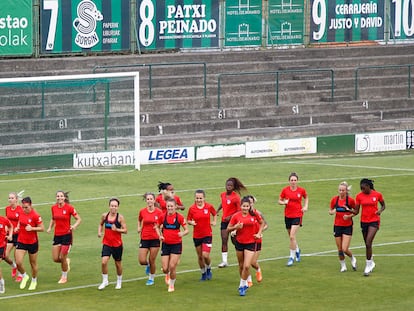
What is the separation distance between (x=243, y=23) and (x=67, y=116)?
1681 cm

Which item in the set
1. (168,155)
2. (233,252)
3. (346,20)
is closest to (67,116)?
(168,155)

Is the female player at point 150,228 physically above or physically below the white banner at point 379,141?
below

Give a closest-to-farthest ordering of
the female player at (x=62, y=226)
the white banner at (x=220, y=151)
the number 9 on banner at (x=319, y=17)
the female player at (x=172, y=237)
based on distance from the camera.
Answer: the female player at (x=172, y=237) < the female player at (x=62, y=226) < the white banner at (x=220, y=151) < the number 9 on banner at (x=319, y=17)

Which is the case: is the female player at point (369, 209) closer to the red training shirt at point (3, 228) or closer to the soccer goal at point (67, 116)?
the red training shirt at point (3, 228)

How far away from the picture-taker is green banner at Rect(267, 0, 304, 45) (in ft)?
190

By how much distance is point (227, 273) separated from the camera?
88.9 feet

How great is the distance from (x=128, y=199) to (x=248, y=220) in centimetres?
1387

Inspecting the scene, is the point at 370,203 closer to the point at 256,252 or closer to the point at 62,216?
the point at 256,252

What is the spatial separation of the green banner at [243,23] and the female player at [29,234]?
3183 cm

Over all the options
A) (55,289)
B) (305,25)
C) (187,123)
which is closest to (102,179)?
(187,123)

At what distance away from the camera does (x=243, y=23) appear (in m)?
56.8

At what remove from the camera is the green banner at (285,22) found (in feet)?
190

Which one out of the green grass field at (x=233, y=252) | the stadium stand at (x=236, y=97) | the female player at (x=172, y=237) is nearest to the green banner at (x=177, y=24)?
the stadium stand at (x=236, y=97)

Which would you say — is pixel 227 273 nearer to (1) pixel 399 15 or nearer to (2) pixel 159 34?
(2) pixel 159 34
